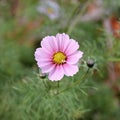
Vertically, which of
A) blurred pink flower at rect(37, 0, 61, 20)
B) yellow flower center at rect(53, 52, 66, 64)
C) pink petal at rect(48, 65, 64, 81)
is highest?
blurred pink flower at rect(37, 0, 61, 20)

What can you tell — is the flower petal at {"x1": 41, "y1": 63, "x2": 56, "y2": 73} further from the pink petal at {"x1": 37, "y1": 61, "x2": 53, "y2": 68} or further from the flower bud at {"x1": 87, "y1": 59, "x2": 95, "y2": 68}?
the flower bud at {"x1": 87, "y1": 59, "x2": 95, "y2": 68}

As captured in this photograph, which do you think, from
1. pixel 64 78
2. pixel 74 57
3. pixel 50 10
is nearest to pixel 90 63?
pixel 74 57

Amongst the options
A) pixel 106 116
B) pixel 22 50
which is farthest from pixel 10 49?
pixel 106 116

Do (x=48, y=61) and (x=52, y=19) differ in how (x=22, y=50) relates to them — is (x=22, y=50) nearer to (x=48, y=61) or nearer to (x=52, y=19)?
(x=52, y=19)

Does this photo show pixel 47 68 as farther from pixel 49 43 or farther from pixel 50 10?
pixel 50 10

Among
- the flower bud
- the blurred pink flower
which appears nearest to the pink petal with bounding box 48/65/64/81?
the flower bud

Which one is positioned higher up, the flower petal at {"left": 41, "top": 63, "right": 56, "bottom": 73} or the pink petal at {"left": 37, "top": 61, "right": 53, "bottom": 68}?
the pink petal at {"left": 37, "top": 61, "right": 53, "bottom": 68}

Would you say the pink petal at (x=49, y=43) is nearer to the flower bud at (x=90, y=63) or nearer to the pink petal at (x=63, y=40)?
the pink petal at (x=63, y=40)
